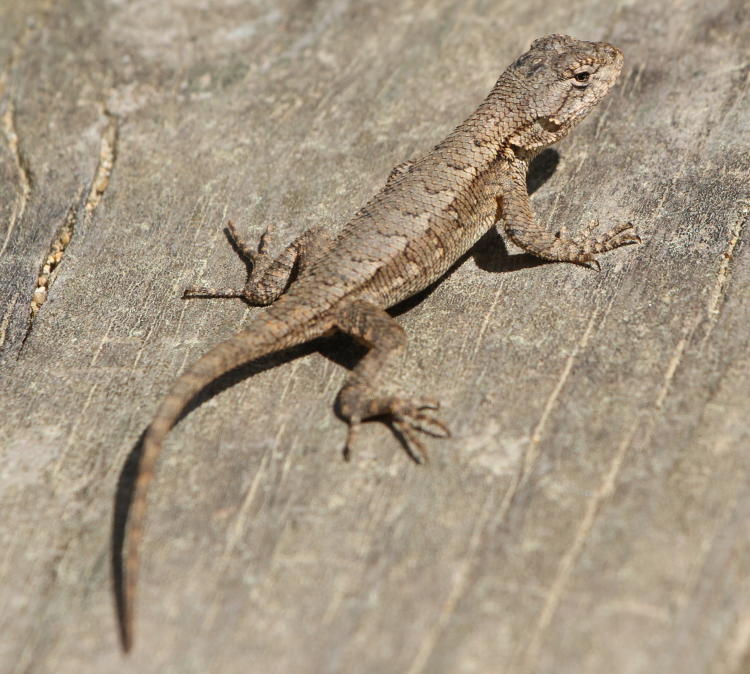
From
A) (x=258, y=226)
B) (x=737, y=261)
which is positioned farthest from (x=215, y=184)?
(x=737, y=261)

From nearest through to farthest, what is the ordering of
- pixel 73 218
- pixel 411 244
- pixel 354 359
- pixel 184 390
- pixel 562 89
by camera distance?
pixel 184 390 < pixel 354 359 < pixel 411 244 < pixel 73 218 < pixel 562 89

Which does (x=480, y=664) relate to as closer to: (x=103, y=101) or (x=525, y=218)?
(x=525, y=218)

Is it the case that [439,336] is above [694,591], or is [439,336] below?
above

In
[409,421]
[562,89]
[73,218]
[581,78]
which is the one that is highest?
[581,78]

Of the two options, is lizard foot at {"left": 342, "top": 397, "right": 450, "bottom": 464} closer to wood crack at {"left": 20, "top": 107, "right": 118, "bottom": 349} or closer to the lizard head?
wood crack at {"left": 20, "top": 107, "right": 118, "bottom": 349}

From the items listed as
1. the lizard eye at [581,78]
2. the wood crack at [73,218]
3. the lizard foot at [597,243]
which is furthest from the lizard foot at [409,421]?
the lizard eye at [581,78]

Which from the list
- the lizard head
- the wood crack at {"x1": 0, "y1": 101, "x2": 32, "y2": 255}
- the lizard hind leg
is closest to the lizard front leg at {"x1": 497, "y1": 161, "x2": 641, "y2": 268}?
the lizard head

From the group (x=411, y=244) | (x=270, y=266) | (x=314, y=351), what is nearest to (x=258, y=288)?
(x=270, y=266)

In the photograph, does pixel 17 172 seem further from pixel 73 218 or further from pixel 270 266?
pixel 270 266
